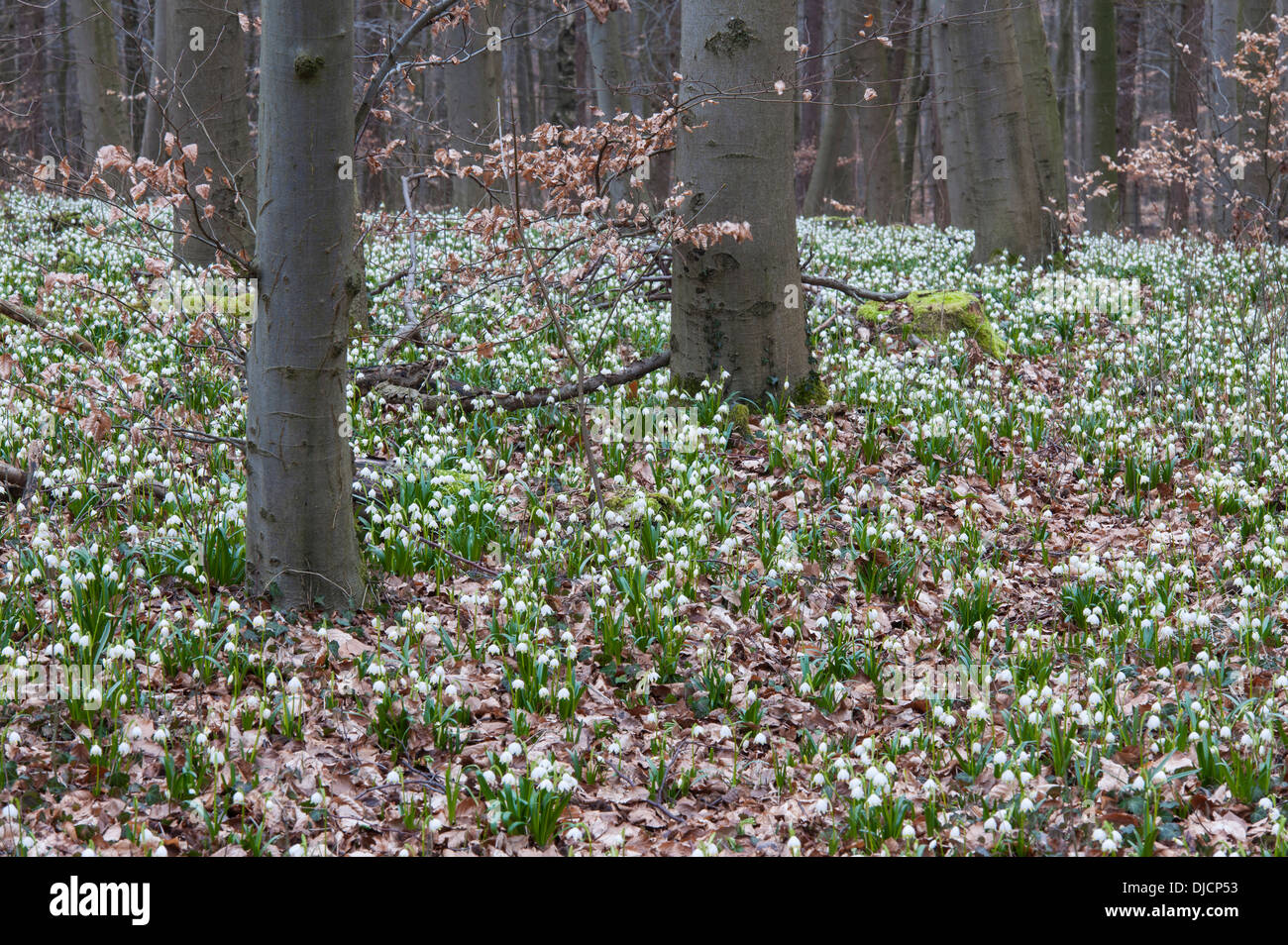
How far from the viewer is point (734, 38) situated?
6.27 meters

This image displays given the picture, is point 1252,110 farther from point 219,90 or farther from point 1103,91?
point 219,90

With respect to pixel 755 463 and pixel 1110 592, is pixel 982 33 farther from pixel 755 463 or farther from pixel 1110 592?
pixel 1110 592

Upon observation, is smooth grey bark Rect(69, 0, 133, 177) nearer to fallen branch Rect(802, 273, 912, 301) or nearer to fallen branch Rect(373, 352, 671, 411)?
fallen branch Rect(373, 352, 671, 411)

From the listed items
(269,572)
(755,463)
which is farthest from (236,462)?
(755,463)

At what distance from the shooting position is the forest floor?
333cm

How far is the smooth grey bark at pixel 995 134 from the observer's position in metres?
11.2

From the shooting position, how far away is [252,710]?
3717 mm

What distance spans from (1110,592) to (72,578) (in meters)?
4.29

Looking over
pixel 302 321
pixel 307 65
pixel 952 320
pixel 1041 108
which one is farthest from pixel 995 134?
pixel 302 321

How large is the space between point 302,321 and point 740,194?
10.5 feet

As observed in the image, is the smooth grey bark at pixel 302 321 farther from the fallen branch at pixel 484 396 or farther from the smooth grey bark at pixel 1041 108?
the smooth grey bark at pixel 1041 108

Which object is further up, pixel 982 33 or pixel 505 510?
pixel 982 33

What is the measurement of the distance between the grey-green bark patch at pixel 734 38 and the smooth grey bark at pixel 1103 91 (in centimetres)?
1098
